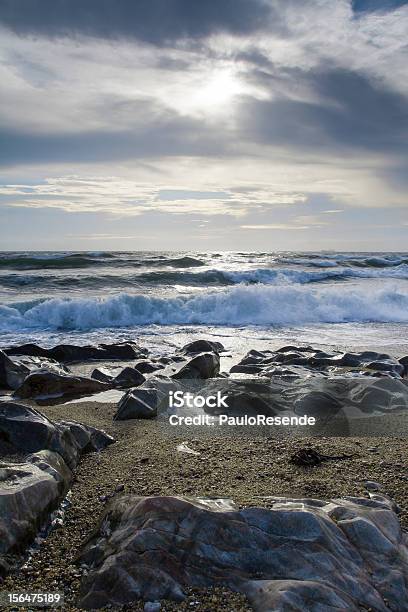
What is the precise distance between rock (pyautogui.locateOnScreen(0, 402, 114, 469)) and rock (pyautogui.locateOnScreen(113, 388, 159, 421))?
3.76 feet

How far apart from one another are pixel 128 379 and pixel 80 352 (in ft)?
7.74

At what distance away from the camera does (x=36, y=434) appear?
325cm

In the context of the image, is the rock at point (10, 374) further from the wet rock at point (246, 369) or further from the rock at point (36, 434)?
the rock at point (36, 434)

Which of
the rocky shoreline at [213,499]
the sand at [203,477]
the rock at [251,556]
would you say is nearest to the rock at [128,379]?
the rocky shoreline at [213,499]

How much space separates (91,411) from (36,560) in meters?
3.05

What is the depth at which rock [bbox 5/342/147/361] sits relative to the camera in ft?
28.0

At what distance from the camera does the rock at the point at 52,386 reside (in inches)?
232

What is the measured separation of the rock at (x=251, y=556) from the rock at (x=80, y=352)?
6.55m

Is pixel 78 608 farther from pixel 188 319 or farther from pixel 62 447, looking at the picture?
pixel 188 319

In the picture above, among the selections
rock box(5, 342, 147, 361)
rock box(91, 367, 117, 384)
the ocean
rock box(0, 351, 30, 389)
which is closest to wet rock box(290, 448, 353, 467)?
rock box(91, 367, 117, 384)

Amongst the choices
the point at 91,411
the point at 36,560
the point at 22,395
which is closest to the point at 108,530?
the point at 36,560

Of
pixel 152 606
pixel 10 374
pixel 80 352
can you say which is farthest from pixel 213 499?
pixel 80 352

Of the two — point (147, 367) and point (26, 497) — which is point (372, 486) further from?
point (147, 367)

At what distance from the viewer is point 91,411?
5.15 m
